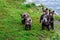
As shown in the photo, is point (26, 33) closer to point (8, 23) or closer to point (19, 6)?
point (8, 23)

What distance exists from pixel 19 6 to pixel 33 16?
2456mm

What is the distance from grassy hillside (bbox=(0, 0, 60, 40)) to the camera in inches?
492

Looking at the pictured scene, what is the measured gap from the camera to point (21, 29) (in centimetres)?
1332

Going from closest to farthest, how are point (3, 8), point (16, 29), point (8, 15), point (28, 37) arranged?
point (28, 37) < point (16, 29) < point (8, 15) < point (3, 8)

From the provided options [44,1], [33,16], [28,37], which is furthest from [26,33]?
[44,1]

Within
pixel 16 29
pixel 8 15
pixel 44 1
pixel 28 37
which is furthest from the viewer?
pixel 44 1

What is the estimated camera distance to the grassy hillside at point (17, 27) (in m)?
12.5

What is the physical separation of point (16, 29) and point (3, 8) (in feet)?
12.5

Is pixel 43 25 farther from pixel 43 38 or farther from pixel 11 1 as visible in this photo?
pixel 11 1

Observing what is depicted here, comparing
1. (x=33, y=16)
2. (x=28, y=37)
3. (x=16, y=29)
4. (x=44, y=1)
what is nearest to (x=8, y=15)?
(x=33, y=16)

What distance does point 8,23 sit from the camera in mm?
14023

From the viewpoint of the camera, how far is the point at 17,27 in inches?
535

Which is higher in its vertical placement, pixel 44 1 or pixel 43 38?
pixel 44 1

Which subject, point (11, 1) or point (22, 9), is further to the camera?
point (11, 1)
